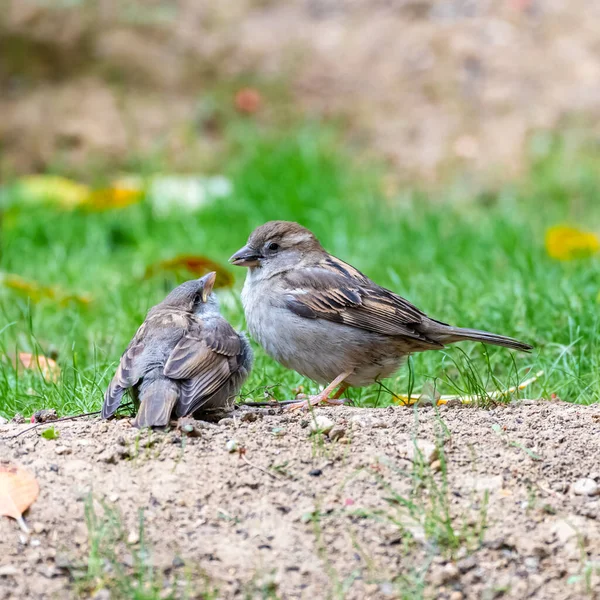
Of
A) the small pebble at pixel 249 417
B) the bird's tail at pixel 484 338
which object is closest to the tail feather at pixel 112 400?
the small pebble at pixel 249 417

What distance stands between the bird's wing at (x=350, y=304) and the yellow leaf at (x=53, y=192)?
14.6 ft

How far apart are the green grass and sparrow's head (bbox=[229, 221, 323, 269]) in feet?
1.90

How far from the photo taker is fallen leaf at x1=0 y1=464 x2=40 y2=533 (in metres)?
3.50

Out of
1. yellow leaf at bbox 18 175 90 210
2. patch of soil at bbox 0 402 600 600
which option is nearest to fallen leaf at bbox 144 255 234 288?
yellow leaf at bbox 18 175 90 210

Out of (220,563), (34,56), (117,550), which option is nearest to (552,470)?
(220,563)

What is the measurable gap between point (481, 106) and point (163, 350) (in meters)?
6.68

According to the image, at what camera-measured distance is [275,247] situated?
540 cm

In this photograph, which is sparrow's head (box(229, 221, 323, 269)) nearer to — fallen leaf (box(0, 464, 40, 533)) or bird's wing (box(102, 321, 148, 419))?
bird's wing (box(102, 321, 148, 419))

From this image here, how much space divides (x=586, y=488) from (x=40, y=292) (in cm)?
430

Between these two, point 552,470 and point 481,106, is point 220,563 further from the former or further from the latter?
point 481,106

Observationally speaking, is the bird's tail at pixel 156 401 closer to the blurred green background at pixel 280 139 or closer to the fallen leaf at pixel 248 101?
the blurred green background at pixel 280 139

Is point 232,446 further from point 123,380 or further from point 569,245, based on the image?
point 569,245

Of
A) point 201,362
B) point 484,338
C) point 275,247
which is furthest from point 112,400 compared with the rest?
point 484,338

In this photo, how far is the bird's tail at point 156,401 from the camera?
393cm
